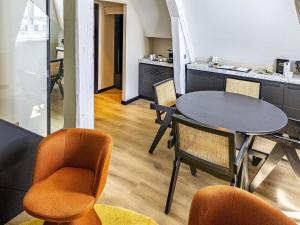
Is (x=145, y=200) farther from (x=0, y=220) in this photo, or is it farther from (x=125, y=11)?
Answer: (x=125, y=11)

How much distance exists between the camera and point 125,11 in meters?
5.30

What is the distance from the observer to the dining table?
8.66 feet

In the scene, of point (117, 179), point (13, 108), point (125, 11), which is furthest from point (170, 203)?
point (125, 11)

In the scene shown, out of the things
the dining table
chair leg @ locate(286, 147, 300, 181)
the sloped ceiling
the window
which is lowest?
chair leg @ locate(286, 147, 300, 181)

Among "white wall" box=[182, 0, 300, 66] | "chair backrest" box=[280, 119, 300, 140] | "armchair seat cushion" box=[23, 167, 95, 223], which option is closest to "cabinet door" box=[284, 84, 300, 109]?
"white wall" box=[182, 0, 300, 66]

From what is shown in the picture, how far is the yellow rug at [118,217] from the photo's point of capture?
7.92 feet

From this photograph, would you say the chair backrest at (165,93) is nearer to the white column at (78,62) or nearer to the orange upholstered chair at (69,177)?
the white column at (78,62)

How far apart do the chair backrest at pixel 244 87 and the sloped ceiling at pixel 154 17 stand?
2040 mm

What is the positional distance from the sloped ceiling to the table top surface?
7.69ft

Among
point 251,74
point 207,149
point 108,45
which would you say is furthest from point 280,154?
point 108,45

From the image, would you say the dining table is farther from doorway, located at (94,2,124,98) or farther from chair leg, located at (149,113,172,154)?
doorway, located at (94,2,124,98)

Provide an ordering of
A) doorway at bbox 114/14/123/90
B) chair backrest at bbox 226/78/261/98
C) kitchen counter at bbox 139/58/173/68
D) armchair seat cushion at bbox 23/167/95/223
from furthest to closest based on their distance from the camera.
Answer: doorway at bbox 114/14/123/90
kitchen counter at bbox 139/58/173/68
chair backrest at bbox 226/78/261/98
armchair seat cushion at bbox 23/167/95/223

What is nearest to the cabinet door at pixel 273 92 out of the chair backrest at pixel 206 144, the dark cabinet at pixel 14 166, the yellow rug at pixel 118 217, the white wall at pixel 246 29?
the white wall at pixel 246 29

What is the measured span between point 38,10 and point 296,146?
2912 mm
